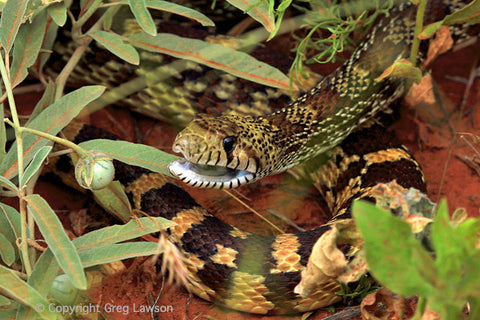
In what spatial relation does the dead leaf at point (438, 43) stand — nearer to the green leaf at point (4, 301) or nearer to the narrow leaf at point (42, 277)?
the narrow leaf at point (42, 277)

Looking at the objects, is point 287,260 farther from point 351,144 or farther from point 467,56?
point 467,56

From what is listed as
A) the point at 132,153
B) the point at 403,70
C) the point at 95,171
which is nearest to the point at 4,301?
the point at 95,171

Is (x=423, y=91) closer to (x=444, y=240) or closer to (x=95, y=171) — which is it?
(x=444, y=240)

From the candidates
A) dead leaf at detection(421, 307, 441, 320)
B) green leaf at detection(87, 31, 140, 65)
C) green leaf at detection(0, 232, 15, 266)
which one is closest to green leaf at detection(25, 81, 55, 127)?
green leaf at detection(87, 31, 140, 65)

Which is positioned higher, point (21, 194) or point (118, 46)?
point (118, 46)

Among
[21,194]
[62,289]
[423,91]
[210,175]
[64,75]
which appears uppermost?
[64,75]

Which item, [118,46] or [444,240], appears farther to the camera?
[118,46]

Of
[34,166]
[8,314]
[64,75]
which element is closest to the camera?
[34,166]
